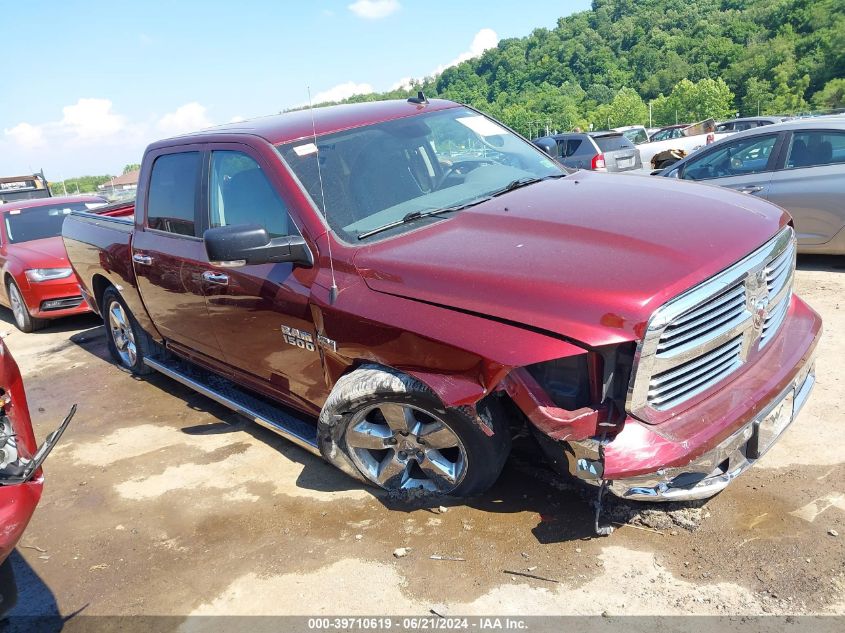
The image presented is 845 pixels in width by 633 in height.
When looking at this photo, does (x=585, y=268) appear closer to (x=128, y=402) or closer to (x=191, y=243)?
(x=191, y=243)

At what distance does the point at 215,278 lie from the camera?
3.92 meters

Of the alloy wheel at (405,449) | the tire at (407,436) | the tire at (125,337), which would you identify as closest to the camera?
the tire at (407,436)

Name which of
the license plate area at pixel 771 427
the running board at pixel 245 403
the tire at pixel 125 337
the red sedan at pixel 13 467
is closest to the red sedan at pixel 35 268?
the tire at pixel 125 337

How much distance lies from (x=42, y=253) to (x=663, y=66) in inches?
4506

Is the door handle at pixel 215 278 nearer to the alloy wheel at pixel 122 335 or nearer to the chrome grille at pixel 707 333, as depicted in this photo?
the alloy wheel at pixel 122 335

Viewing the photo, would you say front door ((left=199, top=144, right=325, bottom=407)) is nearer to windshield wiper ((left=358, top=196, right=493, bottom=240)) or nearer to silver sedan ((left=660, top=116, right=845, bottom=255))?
windshield wiper ((left=358, top=196, right=493, bottom=240))

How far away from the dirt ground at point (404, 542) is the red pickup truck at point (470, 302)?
0.31 m

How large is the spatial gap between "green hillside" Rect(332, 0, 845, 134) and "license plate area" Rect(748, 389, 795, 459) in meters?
64.1

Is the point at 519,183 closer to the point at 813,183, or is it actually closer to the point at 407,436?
the point at 407,436

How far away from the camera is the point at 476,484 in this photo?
3.05 meters

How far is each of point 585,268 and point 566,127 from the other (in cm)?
9836

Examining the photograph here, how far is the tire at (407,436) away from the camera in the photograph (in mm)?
2889

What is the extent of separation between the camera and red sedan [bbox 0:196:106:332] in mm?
7910

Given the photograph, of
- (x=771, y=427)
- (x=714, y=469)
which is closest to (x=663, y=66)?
(x=771, y=427)
